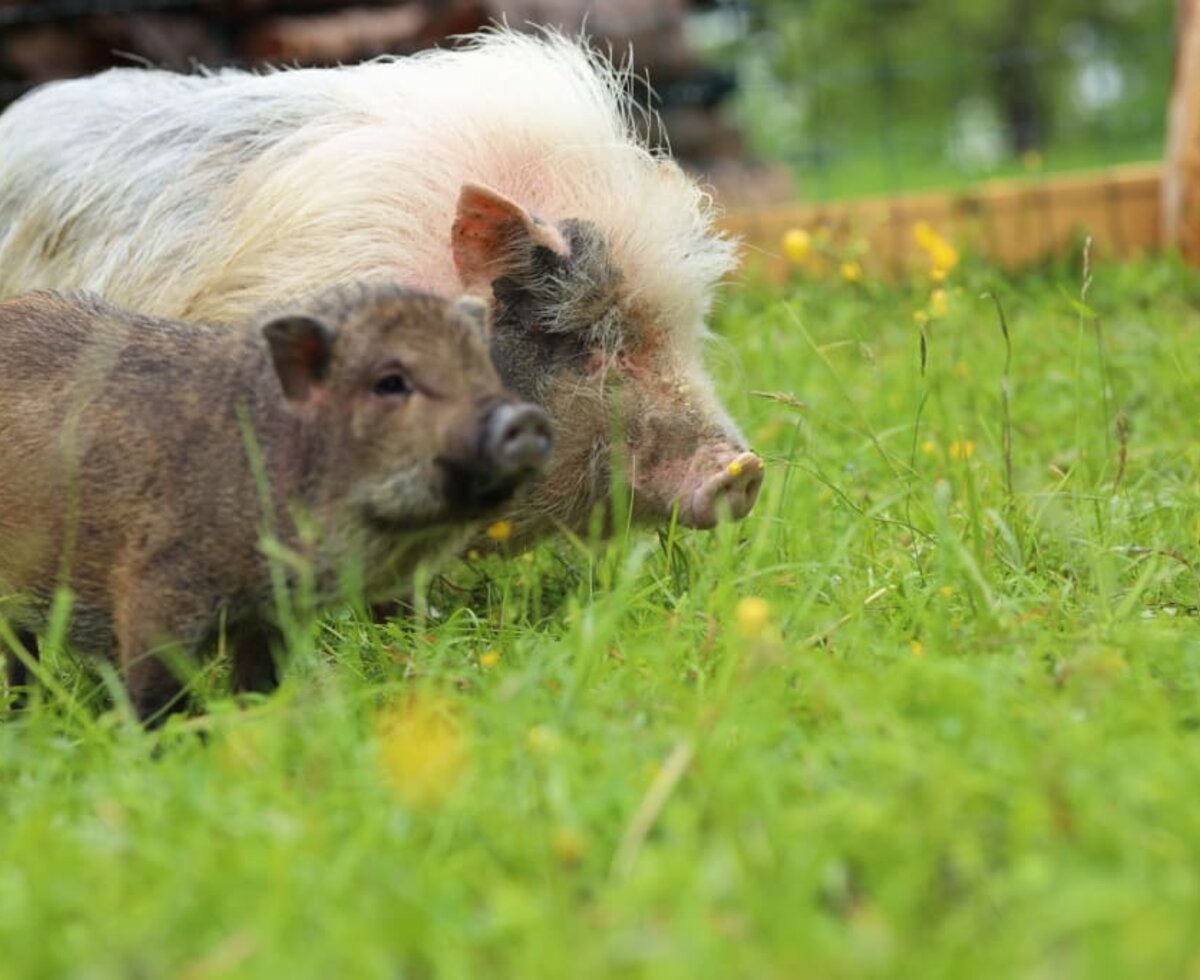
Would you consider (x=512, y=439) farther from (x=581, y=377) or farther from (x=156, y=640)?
(x=581, y=377)

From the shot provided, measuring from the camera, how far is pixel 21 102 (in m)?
5.71

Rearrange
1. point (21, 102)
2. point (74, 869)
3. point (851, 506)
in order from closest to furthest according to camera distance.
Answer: point (74, 869) < point (851, 506) < point (21, 102)

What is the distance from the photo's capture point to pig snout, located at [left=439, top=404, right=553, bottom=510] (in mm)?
3172

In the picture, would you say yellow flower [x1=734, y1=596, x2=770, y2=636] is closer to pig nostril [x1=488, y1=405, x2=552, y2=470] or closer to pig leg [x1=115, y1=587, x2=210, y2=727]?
pig nostril [x1=488, y1=405, x2=552, y2=470]

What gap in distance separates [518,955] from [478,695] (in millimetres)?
1156

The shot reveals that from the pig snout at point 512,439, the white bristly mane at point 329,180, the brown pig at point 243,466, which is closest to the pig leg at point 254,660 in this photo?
the brown pig at point 243,466

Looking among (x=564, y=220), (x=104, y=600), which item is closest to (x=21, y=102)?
(x=564, y=220)

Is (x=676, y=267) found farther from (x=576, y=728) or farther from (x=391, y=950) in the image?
(x=391, y=950)

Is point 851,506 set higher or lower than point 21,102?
lower

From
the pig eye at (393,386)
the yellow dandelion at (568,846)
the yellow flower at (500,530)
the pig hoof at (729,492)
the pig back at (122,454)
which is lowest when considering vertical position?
the yellow flower at (500,530)

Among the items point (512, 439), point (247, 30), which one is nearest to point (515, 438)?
point (512, 439)

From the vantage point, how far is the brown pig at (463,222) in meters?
4.39

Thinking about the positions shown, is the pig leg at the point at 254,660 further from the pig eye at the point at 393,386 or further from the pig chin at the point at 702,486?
the pig chin at the point at 702,486

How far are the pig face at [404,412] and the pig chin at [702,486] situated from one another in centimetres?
99
